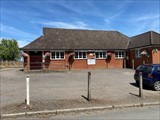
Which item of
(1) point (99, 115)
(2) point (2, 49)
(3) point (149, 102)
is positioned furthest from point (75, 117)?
(2) point (2, 49)

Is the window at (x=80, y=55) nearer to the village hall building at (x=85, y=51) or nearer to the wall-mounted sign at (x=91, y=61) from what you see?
the village hall building at (x=85, y=51)

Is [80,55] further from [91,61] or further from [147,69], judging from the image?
[147,69]

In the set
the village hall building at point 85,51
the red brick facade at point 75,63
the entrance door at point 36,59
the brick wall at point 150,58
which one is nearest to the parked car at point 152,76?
the brick wall at point 150,58

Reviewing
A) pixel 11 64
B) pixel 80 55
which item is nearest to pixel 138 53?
pixel 80 55

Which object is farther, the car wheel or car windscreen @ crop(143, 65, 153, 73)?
car windscreen @ crop(143, 65, 153, 73)

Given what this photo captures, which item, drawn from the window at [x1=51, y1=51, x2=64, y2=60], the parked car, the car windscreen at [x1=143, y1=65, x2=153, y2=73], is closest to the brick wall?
the window at [x1=51, y1=51, x2=64, y2=60]

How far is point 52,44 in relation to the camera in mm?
26578

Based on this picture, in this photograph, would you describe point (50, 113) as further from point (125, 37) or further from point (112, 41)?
point (125, 37)

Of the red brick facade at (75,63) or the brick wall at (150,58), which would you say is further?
the red brick facade at (75,63)

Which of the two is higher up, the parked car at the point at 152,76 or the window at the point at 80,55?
the window at the point at 80,55

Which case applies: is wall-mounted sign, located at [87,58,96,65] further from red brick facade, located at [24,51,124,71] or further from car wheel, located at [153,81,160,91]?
car wheel, located at [153,81,160,91]

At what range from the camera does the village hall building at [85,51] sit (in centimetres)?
2512

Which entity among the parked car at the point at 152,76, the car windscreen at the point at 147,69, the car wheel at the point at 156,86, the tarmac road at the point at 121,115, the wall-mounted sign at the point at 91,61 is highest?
the wall-mounted sign at the point at 91,61

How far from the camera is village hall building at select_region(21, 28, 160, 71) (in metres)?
25.1
